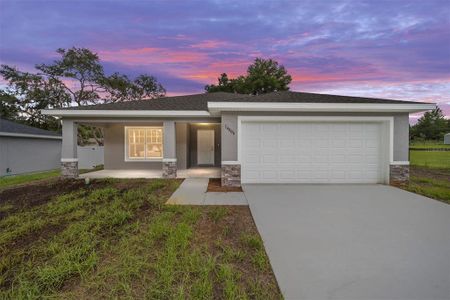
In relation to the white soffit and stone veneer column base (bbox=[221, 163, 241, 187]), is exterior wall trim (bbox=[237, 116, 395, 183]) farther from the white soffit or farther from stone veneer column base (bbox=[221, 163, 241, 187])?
the white soffit

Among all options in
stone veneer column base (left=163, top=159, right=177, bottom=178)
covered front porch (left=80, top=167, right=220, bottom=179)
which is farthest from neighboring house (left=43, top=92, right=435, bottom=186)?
stone veneer column base (left=163, top=159, right=177, bottom=178)

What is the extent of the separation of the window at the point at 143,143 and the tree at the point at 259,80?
60.2 feet

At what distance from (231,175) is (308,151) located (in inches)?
114

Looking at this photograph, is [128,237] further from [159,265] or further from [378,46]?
[378,46]

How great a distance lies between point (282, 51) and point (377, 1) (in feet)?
15.3

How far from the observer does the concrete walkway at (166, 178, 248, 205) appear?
568 centimetres

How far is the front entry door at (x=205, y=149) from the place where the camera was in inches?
516

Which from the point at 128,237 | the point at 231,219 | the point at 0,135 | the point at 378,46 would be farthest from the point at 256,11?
the point at 0,135

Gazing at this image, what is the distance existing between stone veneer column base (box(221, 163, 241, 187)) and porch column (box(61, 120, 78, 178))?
21.3 ft

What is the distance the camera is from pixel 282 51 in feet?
39.2

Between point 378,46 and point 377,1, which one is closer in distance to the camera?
point 377,1

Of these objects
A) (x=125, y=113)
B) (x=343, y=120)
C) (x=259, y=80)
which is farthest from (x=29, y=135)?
(x=259, y=80)

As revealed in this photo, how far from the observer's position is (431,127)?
56469 mm

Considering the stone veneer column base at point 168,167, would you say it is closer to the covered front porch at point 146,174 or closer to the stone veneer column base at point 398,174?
the covered front porch at point 146,174
